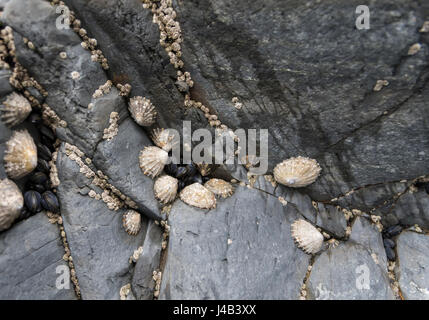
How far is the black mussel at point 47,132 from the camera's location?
3.29m

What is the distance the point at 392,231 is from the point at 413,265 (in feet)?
1.48

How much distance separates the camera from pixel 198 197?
11.8ft

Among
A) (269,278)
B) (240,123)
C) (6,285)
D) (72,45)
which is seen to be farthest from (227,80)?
(6,285)

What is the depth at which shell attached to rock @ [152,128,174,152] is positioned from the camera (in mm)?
3781

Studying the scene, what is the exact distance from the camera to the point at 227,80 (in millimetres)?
3436

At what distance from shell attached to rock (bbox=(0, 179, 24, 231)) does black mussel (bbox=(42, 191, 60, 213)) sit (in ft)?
0.79

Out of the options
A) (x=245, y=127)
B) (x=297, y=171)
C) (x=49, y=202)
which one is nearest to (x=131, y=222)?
(x=49, y=202)

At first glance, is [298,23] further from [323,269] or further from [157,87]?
[323,269]

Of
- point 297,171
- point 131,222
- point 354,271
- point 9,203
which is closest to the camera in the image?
point 9,203

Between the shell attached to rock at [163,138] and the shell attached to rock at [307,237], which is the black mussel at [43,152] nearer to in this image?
the shell attached to rock at [163,138]

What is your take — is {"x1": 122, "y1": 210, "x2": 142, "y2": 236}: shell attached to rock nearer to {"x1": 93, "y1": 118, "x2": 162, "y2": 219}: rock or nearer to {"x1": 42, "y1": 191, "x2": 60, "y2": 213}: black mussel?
{"x1": 93, "y1": 118, "x2": 162, "y2": 219}: rock

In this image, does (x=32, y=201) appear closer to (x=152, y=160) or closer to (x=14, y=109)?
(x=14, y=109)

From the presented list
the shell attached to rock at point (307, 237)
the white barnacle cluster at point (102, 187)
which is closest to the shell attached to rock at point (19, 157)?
the white barnacle cluster at point (102, 187)

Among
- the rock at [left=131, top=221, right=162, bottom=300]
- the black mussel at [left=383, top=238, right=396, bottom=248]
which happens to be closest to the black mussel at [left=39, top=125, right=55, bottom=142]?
the rock at [left=131, top=221, right=162, bottom=300]
